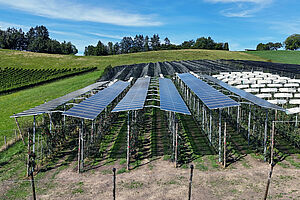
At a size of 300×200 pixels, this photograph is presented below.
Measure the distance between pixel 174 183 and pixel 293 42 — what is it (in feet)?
414

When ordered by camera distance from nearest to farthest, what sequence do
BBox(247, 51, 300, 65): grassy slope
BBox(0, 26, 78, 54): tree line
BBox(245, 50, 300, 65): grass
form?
BBox(245, 50, 300, 65): grass
BBox(247, 51, 300, 65): grassy slope
BBox(0, 26, 78, 54): tree line

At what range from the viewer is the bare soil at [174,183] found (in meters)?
8.55

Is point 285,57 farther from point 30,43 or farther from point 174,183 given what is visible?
point 30,43

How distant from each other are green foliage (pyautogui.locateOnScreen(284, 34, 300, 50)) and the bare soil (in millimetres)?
121807

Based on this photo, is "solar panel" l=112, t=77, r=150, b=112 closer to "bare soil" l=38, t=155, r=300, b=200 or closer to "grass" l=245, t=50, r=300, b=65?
"bare soil" l=38, t=155, r=300, b=200

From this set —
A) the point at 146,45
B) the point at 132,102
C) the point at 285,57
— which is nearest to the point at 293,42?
the point at 285,57

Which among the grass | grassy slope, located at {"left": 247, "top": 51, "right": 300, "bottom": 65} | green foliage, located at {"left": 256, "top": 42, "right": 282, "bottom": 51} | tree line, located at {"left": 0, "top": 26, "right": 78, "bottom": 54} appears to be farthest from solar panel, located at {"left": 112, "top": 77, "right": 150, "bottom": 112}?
green foliage, located at {"left": 256, "top": 42, "right": 282, "bottom": 51}

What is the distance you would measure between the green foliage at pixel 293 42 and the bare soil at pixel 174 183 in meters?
122

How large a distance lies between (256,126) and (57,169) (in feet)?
36.6

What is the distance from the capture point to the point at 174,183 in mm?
9367

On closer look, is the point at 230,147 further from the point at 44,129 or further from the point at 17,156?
the point at 17,156

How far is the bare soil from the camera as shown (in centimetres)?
855

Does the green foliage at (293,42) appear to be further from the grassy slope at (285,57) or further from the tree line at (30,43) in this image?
the tree line at (30,43)

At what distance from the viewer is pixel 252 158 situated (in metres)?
11.5
